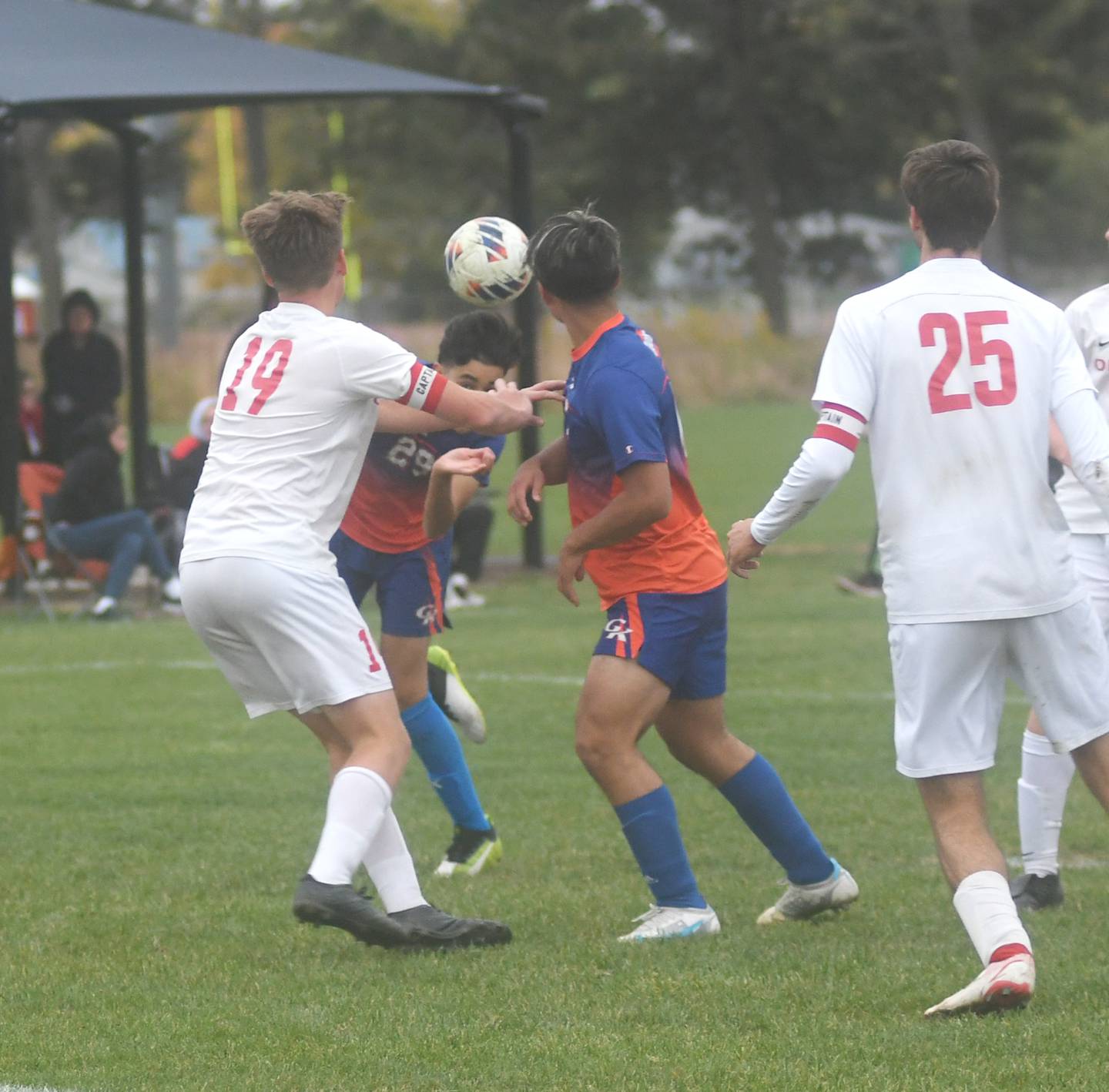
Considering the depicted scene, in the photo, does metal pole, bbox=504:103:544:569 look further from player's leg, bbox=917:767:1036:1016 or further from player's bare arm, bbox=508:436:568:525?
player's leg, bbox=917:767:1036:1016

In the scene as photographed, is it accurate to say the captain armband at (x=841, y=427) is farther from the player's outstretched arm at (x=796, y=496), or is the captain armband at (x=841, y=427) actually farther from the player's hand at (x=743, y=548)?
the player's hand at (x=743, y=548)

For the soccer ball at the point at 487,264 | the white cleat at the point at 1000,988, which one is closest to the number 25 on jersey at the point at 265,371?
→ the soccer ball at the point at 487,264

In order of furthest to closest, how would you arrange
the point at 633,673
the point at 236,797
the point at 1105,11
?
the point at 1105,11 < the point at 236,797 < the point at 633,673

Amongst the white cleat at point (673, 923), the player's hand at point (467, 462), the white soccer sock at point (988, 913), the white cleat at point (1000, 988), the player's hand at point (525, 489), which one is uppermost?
the player's hand at point (467, 462)

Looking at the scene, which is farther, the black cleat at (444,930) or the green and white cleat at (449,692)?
the green and white cleat at (449,692)

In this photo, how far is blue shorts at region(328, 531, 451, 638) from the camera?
20.8 ft

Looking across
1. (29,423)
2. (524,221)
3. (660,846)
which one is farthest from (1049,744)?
(29,423)

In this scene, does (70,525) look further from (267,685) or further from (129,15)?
(267,685)

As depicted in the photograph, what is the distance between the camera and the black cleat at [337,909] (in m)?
4.78

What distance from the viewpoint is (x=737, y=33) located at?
4634 cm

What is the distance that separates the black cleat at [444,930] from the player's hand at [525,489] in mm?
1121

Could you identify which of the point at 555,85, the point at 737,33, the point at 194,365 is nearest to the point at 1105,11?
the point at 737,33

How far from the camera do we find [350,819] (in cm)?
493

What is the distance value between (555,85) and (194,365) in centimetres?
1353
